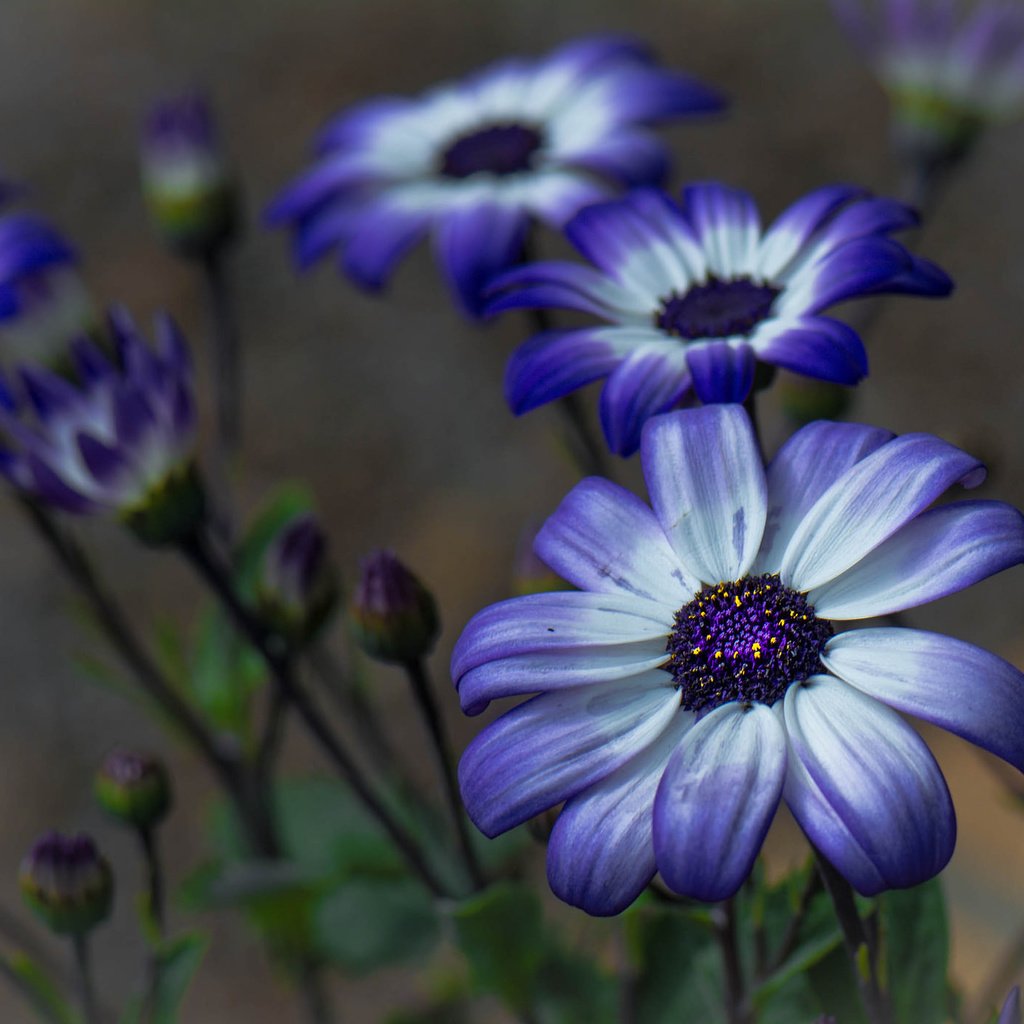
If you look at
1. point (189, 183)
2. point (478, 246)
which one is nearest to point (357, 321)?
point (189, 183)

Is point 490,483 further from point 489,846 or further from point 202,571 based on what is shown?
point 202,571

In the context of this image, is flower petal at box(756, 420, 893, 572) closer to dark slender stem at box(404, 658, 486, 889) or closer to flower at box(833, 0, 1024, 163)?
dark slender stem at box(404, 658, 486, 889)

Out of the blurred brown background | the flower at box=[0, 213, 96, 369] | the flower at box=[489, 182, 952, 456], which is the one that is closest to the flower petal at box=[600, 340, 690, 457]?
the flower at box=[489, 182, 952, 456]

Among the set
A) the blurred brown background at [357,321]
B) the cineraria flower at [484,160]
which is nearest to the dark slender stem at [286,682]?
the cineraria flower at [484,160]

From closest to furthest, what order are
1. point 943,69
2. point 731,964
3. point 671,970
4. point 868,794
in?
point 868,794, point 731,964, point 671,970, point 943,69

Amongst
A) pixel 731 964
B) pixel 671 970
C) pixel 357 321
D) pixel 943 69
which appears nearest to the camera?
pixel 731 964

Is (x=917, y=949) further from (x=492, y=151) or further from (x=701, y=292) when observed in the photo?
(x=492, y=151)
